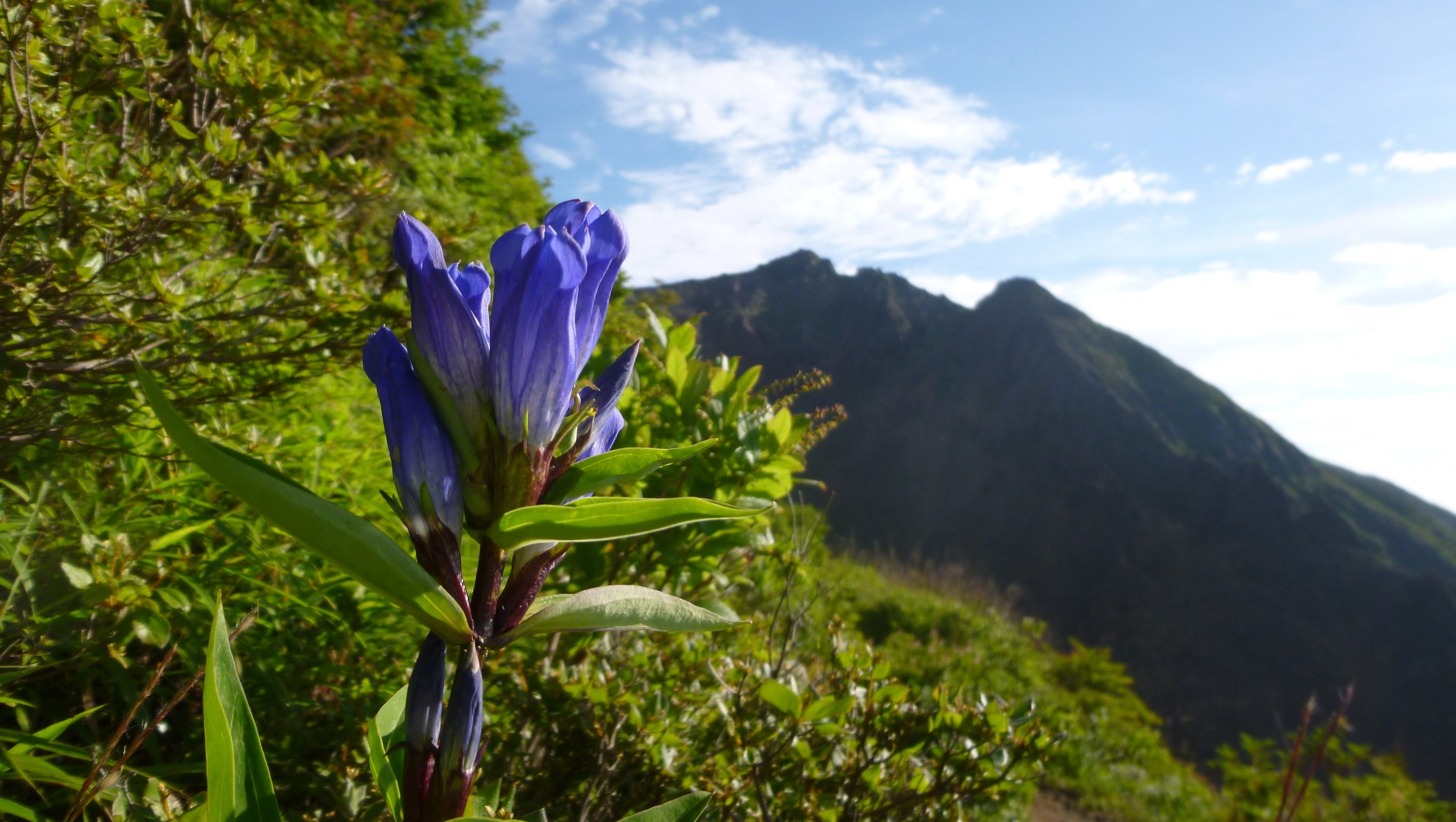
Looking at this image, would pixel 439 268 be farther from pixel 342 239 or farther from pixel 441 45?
pixel 441 45

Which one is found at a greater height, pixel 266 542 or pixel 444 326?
pixel 444 326

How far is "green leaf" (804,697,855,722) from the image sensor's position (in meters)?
1.93

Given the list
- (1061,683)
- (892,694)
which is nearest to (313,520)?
(892,694)

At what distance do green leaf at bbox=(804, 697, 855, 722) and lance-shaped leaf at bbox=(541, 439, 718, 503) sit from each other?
1342 millimetres

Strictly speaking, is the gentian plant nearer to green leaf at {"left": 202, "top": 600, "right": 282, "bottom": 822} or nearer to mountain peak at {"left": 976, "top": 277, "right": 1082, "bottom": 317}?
green leaf at {"left": 202, "top": 600, "right": 282, "bottom": 822}

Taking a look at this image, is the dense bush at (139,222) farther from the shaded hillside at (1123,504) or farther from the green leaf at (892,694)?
the shaded hillside at (1123,504)

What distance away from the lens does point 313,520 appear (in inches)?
24.8

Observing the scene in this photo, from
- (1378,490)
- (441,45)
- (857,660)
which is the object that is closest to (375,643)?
(857,660)

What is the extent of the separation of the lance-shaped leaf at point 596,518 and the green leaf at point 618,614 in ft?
0.21

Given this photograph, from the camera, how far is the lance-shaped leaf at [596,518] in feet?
2.30

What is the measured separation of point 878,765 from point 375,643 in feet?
5.23

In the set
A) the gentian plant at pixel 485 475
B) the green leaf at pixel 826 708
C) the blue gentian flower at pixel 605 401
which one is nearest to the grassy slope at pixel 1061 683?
the green leaf at pixel 826 708

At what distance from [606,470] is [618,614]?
0.51 feet

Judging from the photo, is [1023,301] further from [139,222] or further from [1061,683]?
[139,222]
